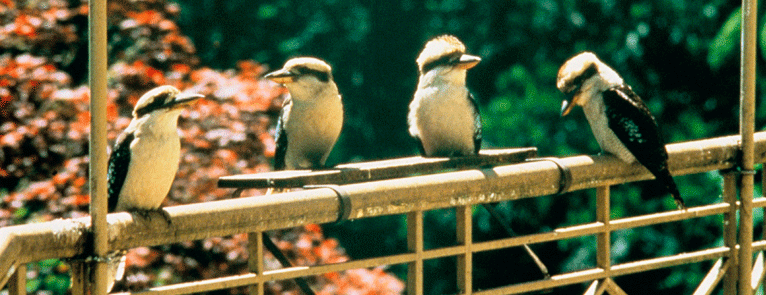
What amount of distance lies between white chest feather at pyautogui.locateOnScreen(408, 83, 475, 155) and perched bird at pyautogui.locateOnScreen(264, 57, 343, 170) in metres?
0.42

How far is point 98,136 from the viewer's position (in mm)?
1617

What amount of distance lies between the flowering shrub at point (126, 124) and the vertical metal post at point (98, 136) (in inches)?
95.9

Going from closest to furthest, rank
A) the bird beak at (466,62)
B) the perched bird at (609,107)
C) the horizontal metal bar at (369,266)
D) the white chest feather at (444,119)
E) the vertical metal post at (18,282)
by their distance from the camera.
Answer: the vertical metal post at (18,282), the horizontal metal bar at (369,266), the perched bird at (609,107), the bird beak at (466,62), the white chest feather at (444,119)

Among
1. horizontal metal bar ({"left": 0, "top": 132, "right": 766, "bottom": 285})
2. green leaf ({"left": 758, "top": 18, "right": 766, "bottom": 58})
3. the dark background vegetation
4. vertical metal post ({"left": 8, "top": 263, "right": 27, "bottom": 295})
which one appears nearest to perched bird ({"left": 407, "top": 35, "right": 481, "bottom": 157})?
horizontal metal bar ({"left": 0, "top": 132, "right": 766, "bottom": 285})

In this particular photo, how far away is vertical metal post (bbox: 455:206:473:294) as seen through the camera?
6.99 ft

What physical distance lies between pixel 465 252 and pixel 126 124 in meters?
2.46

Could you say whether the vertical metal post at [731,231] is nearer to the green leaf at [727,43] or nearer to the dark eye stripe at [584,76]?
the dark eye stripe at [584,76]

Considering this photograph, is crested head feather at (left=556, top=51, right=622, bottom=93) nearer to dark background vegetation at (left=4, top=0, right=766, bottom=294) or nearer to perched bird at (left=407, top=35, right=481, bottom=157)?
perched bird at (left=407, top=35, right=481, bottom=157)

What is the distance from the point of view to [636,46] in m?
9.59

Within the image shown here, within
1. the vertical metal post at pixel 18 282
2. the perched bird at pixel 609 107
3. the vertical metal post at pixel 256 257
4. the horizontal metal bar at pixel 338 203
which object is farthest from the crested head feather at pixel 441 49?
the vertical metal post at pixel 18 282

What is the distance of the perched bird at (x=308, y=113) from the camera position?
3.31m

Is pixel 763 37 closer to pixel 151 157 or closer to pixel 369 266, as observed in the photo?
pixel 151 157

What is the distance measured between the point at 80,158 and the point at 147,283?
0.61m

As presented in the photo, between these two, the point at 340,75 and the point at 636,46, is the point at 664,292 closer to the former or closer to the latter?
the point at 636,46
